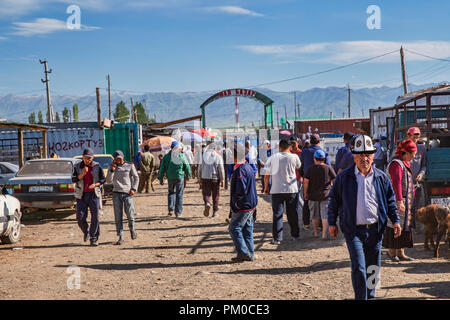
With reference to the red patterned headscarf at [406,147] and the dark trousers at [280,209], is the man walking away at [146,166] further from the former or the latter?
the red patterned headscarf at [406,147]

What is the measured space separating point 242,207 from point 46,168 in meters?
7.92

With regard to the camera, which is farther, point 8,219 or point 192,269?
point 8,219

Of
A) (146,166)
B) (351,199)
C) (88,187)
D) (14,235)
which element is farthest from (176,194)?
(351,199)

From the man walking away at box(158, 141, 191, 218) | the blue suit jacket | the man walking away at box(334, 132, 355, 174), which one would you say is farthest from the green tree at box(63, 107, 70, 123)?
the blue suit jacket

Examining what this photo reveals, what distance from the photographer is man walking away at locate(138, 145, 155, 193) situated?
19.3m

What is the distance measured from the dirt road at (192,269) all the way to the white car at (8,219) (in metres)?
0.28

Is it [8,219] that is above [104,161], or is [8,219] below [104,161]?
below

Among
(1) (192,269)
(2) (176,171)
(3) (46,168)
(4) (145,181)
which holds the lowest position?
(1) (192,269)

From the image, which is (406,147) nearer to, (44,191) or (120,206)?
(120,206)

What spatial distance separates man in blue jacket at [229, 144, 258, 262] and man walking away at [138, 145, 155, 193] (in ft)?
35.2

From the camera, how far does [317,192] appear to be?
979 cm

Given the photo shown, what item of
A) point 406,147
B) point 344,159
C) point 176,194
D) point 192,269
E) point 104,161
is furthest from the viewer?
point 104,161

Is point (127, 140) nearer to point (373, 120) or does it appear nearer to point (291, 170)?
point (373, 120)

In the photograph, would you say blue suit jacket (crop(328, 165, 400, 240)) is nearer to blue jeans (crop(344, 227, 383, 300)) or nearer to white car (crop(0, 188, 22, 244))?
blue jeans (crop(344, 227, 383, 300))
